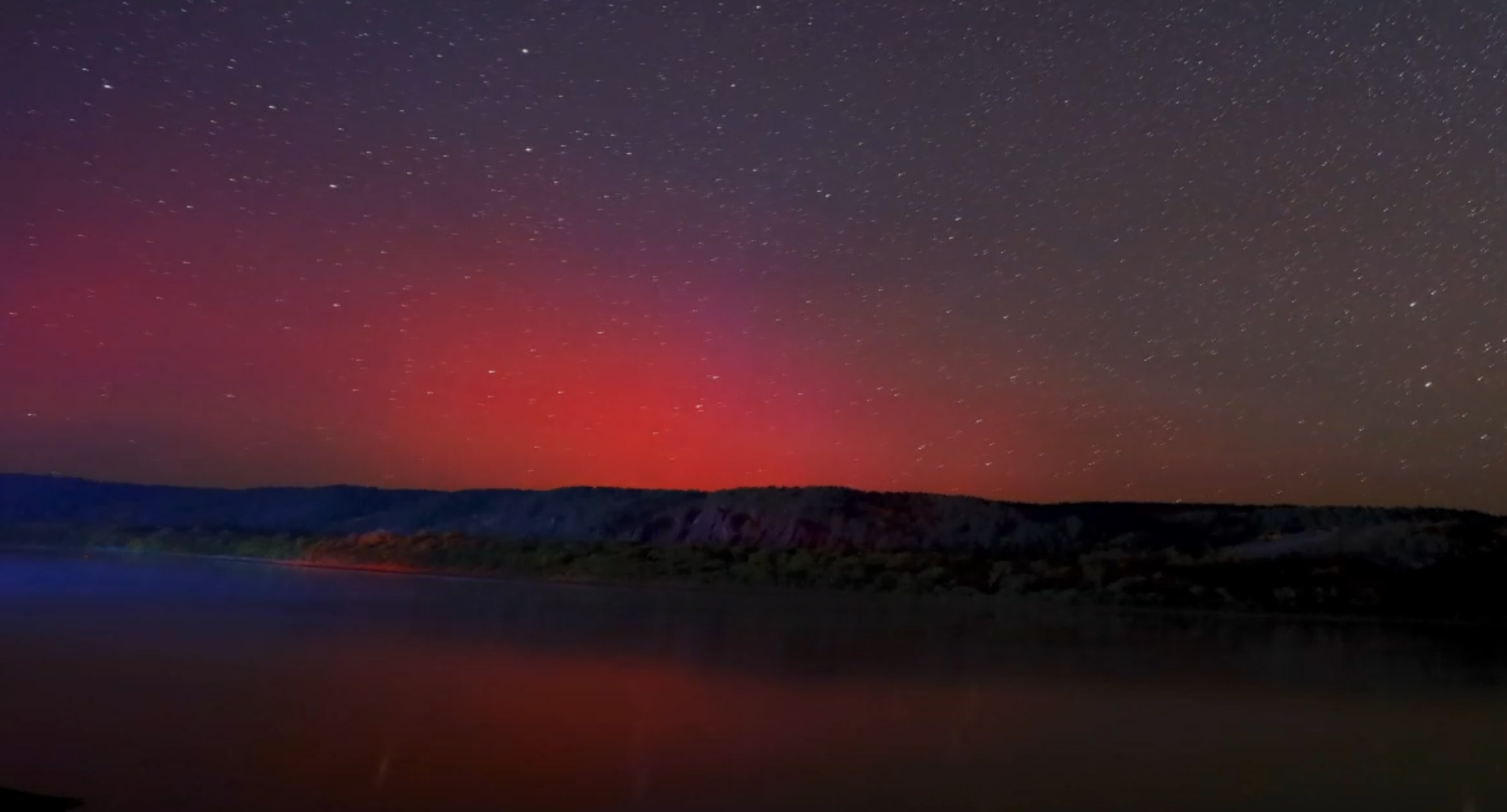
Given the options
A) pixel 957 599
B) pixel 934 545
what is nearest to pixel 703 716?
pixel 957 599

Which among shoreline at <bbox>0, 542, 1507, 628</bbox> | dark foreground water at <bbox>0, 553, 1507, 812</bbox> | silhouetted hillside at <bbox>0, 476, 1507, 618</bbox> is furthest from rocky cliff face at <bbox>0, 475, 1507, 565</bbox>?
dark foreground water at <bbox>0, 553, 1507, 812</bbox>

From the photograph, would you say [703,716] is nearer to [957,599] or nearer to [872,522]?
[957,599]

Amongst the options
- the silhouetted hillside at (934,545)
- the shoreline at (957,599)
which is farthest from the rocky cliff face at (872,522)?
the shoreline at (957,599)

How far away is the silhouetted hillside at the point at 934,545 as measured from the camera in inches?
846

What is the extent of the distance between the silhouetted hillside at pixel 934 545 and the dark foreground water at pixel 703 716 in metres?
8.46

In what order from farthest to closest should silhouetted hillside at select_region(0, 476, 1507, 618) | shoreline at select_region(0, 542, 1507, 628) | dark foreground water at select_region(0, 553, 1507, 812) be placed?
silhouetted hillside at select_region(0, 476, 1507, 618) < shoreline at select_region(0, 542, 1507, 628) < dark foreground water at select_region(0, 553, 1507, 812)

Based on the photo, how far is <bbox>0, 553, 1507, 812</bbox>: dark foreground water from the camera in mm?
5176

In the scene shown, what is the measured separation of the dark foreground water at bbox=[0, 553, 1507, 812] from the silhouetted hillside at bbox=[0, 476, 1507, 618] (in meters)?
8.46

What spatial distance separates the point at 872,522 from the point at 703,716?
29.2 meters

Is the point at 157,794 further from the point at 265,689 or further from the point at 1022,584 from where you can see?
the point at 1022,584

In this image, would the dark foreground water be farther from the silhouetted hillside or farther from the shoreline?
the silhouetted hillside

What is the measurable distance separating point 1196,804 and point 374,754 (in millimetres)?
3825

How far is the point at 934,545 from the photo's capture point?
33.4m

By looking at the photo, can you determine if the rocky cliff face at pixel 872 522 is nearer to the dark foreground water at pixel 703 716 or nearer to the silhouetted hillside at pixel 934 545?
the silhouetted hillside at pixel 934 545
